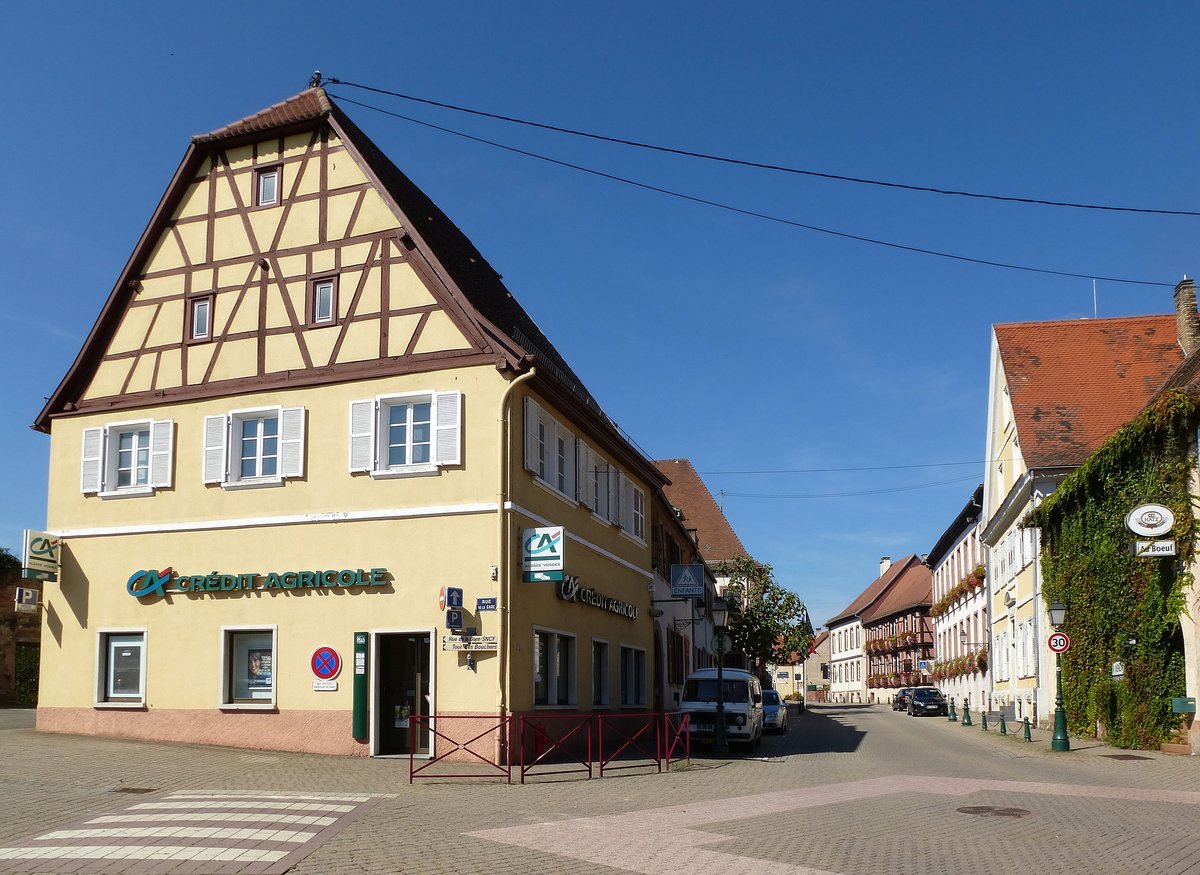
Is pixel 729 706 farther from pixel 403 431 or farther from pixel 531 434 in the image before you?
pixel 403 431

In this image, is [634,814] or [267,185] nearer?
[634,814]

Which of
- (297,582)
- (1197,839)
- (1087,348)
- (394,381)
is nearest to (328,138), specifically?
(394,381)

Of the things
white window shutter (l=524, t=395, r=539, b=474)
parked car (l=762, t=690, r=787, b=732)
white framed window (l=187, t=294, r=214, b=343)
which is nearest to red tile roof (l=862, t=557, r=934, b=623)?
parked car (l=762, t=690, r=787, b=732)

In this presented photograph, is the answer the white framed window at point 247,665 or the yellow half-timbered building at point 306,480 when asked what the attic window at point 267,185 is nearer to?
the yellow half-timbered building at point 306,480

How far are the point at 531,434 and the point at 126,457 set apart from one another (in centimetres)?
851

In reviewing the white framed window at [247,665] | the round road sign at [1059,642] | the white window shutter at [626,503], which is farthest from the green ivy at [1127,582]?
the white framed window at [247,665]

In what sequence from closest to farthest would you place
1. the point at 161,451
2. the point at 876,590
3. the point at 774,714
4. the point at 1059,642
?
the point at 161,451
the point at 1059,642
the point at 774,714
the point at 876,590

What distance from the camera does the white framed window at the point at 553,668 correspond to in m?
21.9

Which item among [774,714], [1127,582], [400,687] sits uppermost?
[1127,582]

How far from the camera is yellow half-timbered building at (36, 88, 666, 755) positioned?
68.2 feet

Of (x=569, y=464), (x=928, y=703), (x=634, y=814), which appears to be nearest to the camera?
(x=634, y=814)

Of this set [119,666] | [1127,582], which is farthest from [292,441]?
[1127,582]

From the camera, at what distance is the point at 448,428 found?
21.0 meters

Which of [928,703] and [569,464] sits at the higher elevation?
[569,464]
